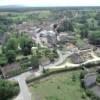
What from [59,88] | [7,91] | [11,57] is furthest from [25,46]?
[7,91]

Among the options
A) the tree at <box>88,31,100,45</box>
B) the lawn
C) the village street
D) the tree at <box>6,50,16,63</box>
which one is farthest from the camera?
the tree at <box>88,31,100,45</box>

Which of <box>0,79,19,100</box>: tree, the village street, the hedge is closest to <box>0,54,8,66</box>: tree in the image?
the village street

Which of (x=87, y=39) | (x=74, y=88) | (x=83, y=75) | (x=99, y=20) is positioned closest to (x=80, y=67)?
(x=83, y=75)

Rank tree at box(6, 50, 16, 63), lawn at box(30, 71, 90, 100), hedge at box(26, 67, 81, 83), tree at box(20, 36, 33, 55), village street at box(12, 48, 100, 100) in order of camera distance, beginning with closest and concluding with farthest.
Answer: lawn at box(30, 71, 90, 100), village street at box(12, 48, 100, 100), hedge at box(26, 67, 81, 83), tree at box(6, 50, 16, 63), tree at box(20, 36, 33, 55)

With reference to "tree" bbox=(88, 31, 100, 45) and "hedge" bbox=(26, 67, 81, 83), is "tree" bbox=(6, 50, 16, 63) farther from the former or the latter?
"tree" bbox=(88, 31, 100, 45)

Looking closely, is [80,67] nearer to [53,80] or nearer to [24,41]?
[53,80]

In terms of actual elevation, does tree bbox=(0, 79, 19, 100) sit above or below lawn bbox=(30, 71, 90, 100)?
above

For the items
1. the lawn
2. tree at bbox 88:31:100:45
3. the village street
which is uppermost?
tree at bbox 88:31:100:45
